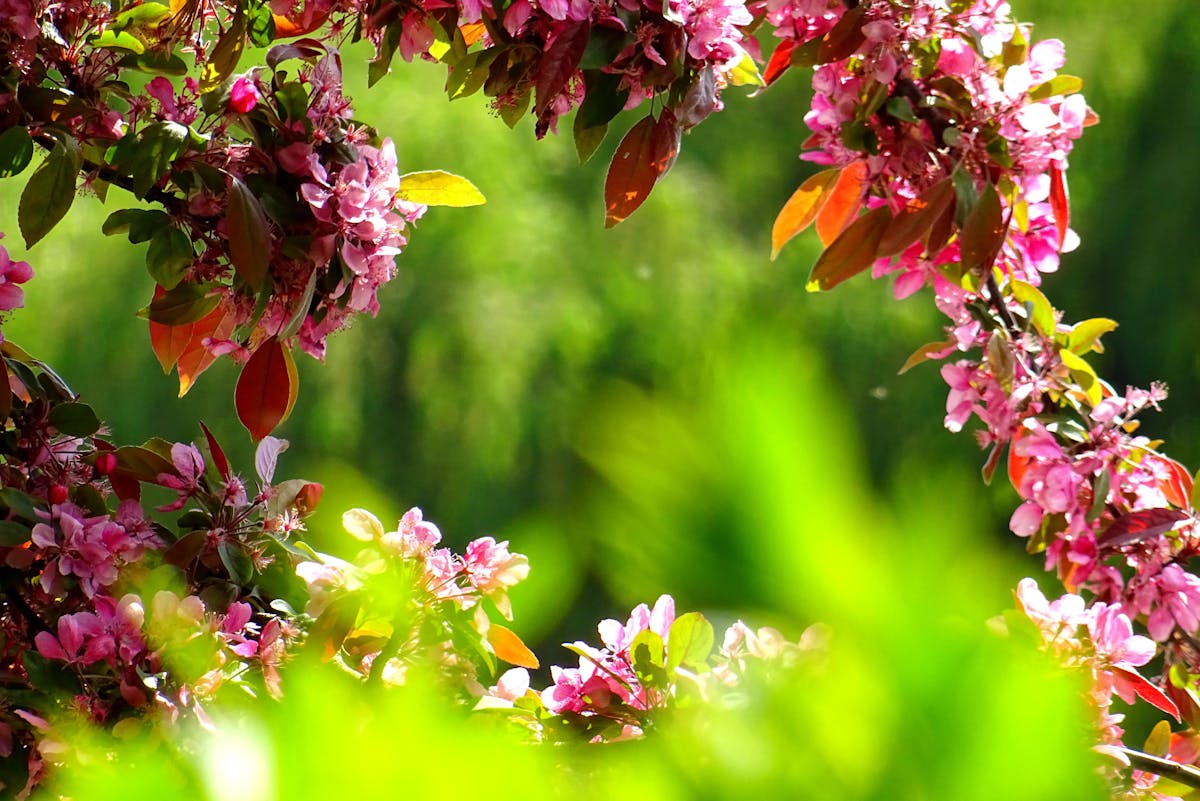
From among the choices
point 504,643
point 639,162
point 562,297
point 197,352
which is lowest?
point 562,297

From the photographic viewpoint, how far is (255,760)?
0.12 meters

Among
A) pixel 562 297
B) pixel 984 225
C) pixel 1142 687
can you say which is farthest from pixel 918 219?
pixel 562 297

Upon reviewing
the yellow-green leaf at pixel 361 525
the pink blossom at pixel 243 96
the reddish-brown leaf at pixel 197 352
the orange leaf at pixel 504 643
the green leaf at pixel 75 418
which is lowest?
the orange leaf at pixel 504 643

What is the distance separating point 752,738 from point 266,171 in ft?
1.55

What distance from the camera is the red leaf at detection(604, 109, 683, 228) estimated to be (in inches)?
23.0

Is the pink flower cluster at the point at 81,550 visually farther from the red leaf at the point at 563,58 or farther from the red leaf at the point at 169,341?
the red leaf at the point at 563,58

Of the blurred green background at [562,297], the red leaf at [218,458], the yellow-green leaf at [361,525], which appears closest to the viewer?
the yellow-green leaf at [361,525]

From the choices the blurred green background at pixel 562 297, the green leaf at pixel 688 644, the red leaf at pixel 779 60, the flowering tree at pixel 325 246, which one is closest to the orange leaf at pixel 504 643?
the flowering tree at pixel 325 246

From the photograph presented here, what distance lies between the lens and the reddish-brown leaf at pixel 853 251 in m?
0.65

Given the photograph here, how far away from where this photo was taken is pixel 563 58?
0.53 meters

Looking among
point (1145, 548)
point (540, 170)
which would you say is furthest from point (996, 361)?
point (540, 170)

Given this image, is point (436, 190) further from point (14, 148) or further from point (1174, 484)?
point (1174, 484)

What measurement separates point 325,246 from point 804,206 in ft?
1.04

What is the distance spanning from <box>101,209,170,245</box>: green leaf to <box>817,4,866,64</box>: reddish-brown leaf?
311mm
